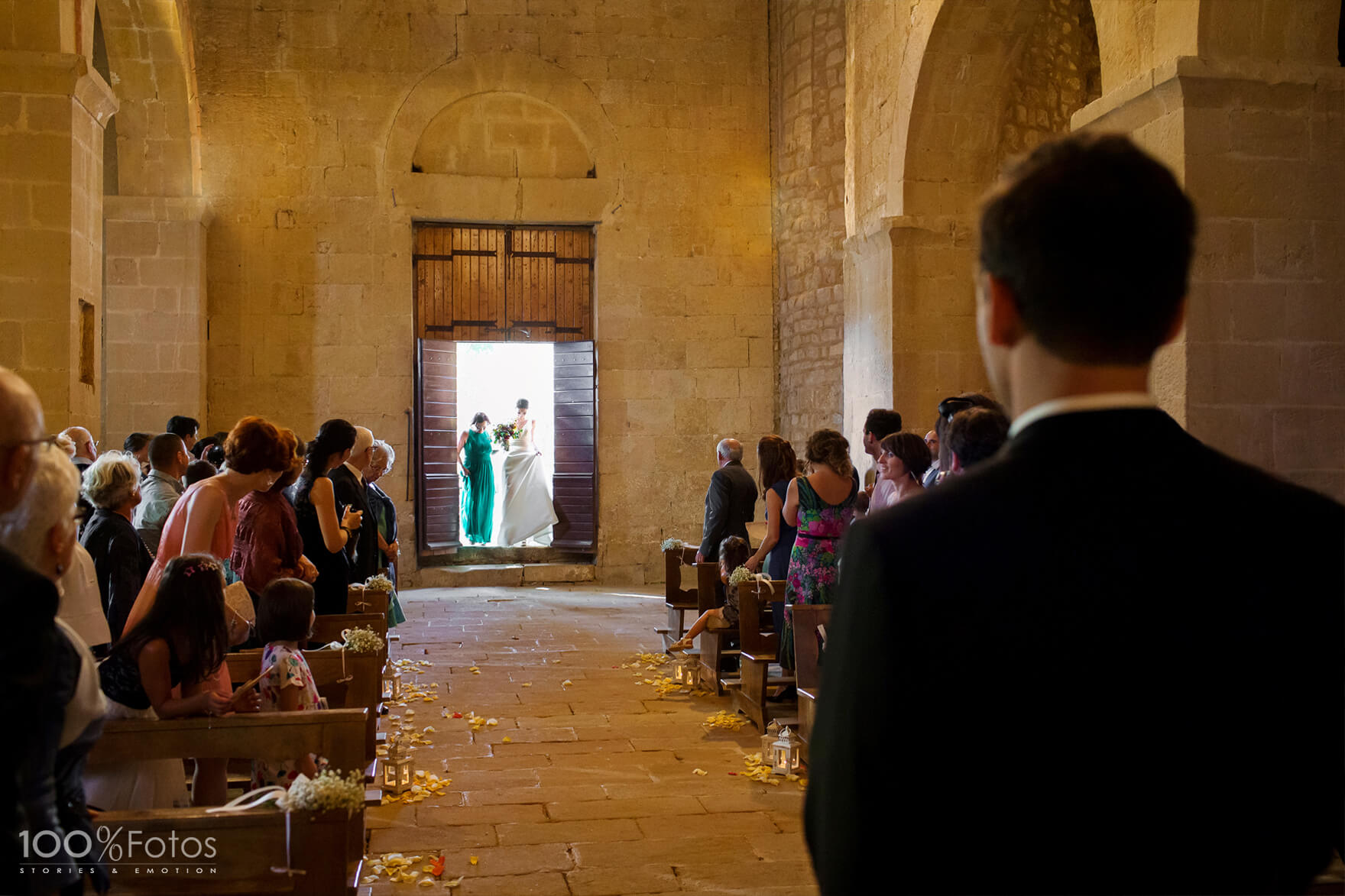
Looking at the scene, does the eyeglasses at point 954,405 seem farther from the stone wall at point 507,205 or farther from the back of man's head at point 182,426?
the stone wall at point 507,205

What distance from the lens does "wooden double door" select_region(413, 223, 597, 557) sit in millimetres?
11328

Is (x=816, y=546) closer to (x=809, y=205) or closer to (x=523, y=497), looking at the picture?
(x=809, y=205)

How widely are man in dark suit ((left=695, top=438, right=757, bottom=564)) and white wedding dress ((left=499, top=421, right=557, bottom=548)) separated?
511 centimetres

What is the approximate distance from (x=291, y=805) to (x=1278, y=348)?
13.7 feet

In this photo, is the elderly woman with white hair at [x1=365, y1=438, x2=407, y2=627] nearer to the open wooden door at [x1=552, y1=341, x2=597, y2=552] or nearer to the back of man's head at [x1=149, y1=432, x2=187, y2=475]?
the back of man's head at [x1=149, y1=432, x2=187, y2=475]

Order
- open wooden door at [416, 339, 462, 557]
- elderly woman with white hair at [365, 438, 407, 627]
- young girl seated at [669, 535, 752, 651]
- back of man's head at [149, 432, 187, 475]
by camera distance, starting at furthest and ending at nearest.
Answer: open wooden door at [416, 339, 462, 557]
elderly woman with white hair at [365, 438, 407, 627]
young girl seated at [669, 535, 752, 651]
back of man's head at [149, 432, 187, 475]

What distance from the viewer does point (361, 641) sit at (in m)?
4.18

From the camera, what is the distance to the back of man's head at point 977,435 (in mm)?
3580

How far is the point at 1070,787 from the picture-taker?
0.96 meters

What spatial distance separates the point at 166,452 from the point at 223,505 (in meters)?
1.26

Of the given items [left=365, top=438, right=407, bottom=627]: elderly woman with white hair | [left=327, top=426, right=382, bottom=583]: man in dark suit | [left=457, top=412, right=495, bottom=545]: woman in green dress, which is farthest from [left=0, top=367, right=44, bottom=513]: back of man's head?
[left=457, top=412, right=495, bottom=545]: woman in green dress

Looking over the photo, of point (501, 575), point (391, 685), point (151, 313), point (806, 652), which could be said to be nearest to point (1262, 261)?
point (806, 652)

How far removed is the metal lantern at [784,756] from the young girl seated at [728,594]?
46.0 inches

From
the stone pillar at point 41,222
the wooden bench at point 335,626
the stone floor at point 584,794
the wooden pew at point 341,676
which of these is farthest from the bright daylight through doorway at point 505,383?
the wooden pew at point 341,676
